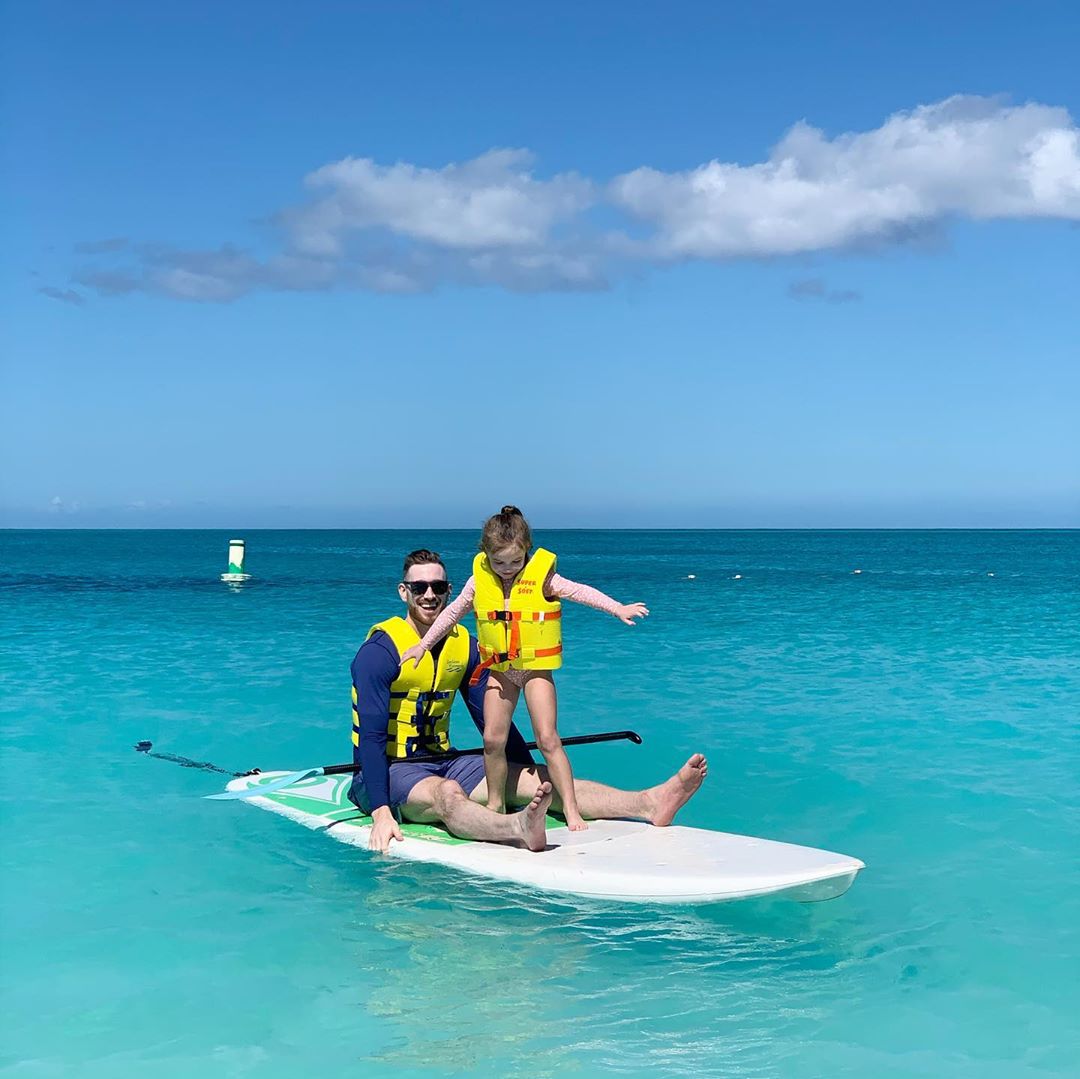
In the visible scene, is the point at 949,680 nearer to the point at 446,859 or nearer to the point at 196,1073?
the point at 446,859

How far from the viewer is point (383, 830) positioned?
241 inches

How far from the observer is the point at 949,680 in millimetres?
14484

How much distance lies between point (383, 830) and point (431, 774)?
0.51 metres

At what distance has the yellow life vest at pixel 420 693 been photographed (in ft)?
20.7

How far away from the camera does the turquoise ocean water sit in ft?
14.6

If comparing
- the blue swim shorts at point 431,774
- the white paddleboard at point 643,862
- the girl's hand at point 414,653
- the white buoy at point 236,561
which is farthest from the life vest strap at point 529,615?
the white buoy at point 236,561

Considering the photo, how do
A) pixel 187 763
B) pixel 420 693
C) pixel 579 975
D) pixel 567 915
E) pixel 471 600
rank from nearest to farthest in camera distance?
pixel 579 975 < pixel 567 915 < pixel 471 600 < pixel 420 693 < pixel 187 763

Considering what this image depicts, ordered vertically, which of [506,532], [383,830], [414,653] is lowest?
[383,830]

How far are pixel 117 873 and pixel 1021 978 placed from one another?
5.12 metres

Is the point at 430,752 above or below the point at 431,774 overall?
above

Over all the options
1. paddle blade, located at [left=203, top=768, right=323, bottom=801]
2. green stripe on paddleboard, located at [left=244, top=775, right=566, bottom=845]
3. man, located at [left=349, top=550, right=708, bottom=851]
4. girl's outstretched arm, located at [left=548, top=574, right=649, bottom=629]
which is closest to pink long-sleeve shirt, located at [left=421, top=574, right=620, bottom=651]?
girl's outstretched arm, located at [left=548, top=574, right=649, bottom=629]

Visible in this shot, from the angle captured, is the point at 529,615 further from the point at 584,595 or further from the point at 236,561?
the point at 236,561

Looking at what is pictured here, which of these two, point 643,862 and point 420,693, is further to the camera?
point 420,693

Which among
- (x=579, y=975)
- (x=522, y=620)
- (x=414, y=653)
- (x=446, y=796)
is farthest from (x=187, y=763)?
(x=579, y=975)
